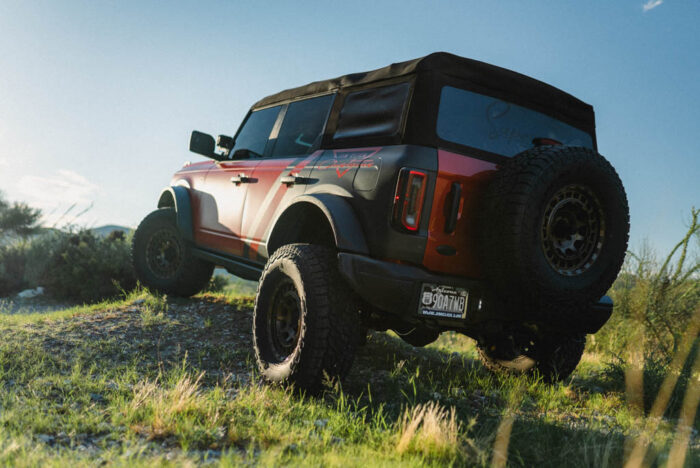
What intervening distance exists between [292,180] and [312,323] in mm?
1229

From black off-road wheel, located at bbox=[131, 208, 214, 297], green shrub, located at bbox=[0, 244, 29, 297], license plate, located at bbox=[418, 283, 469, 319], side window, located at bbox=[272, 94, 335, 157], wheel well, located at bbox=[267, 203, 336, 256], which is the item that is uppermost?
side window, located at bbox=[272, 94, 335, 157]

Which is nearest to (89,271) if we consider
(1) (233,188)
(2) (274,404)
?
(1) (233,188)

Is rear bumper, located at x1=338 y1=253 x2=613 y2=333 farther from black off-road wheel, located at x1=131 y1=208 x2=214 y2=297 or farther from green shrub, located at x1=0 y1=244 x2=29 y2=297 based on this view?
green shrub, located at x1=0 y1=244 x2=29 y2=297

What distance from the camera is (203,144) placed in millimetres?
5340

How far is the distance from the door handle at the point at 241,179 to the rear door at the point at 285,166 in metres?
0.11

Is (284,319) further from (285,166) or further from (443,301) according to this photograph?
(285,166)

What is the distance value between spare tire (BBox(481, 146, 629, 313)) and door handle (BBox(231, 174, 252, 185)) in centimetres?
230

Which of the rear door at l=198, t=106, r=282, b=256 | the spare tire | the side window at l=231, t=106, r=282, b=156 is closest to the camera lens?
the spare tire

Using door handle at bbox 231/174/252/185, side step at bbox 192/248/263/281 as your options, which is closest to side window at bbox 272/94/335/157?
door handle at bbox 231/174/252/185

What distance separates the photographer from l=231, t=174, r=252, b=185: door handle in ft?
14.7

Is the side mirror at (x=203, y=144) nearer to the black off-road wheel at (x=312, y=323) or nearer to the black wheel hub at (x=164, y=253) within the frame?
the black wheel hub at (x=164, y=253)

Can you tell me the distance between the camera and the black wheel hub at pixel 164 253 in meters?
5.91

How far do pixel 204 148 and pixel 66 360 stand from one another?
7.98 ft

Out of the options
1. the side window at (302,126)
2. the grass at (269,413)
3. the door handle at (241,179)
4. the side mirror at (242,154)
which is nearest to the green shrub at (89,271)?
the grass at (269,413)
